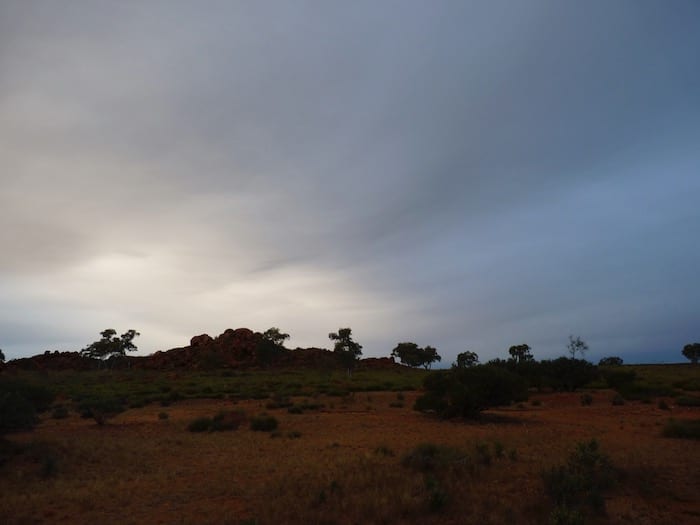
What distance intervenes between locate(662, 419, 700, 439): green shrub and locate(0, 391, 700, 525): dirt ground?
73 centimetres

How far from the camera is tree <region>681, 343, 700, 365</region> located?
8562cm

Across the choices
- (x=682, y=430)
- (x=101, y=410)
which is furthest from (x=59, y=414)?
(x=682, y=430)

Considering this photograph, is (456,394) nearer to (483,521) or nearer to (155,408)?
(483,521)

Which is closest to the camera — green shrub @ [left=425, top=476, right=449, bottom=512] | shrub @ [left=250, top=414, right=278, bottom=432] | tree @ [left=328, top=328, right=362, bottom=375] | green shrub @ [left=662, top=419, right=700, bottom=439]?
green shrub @ [left=425, top=476, right=449, bottom=512]

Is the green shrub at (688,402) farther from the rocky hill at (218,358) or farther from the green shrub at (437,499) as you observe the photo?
the rocky hill at (218,358)

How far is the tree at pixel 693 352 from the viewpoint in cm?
8562

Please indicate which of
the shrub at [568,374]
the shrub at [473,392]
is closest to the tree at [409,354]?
the shrub at [568,374]

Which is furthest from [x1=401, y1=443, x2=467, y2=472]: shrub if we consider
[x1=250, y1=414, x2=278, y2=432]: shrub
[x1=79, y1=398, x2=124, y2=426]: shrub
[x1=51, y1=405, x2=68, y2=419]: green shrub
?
[x1=51, y1=405, x2=68, y2=419]: green shrub

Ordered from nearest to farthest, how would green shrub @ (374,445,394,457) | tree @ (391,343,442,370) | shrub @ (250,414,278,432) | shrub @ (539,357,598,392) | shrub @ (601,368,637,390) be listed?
green shrub @ (374,445,394,457), shrub @ (250,414,278,432), shrub @ (601,368,637,390), shrub @ (539,357,598,392), tree @ (391,343,442,370)

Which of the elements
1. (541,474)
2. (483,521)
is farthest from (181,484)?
(541,474)

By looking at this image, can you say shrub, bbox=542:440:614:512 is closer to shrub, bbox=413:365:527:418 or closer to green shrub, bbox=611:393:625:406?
shrub, bbox=413:365:527:418

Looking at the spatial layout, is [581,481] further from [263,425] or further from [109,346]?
[109,346]

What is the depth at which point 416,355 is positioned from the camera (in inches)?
3922

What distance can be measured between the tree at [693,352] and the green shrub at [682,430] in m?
84.7
